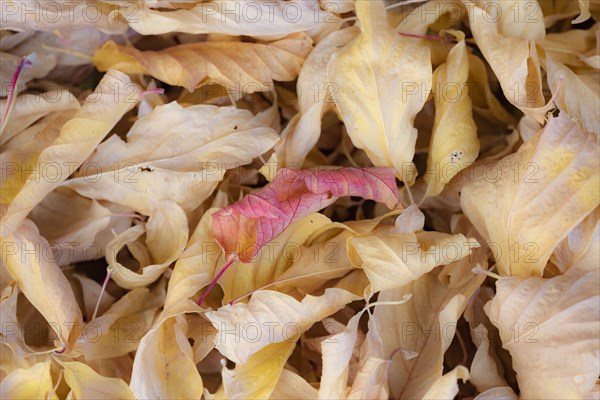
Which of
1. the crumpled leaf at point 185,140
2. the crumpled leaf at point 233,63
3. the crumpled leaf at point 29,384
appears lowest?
the crumpled leaf at point 29,384

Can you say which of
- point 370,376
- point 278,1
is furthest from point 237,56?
point 370,376

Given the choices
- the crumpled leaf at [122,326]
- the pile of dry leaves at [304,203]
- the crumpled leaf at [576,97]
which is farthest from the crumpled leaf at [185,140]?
the crumpled leaf at [576,97]

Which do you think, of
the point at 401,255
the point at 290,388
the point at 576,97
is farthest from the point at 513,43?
the point at 290,388

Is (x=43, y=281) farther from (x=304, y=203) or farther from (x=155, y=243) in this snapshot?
(x=304, y=203)

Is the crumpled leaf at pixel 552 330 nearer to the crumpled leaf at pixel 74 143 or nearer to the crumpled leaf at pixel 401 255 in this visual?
the crumpled leaf at pixel 401 255

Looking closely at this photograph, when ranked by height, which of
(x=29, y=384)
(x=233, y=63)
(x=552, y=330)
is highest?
(x=233, y=63)

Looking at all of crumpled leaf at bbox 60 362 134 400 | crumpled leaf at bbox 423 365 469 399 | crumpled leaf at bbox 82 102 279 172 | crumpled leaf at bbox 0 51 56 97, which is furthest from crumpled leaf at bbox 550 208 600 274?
crumpled leaf at bbox 0 51 56 97

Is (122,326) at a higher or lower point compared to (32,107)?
lower
